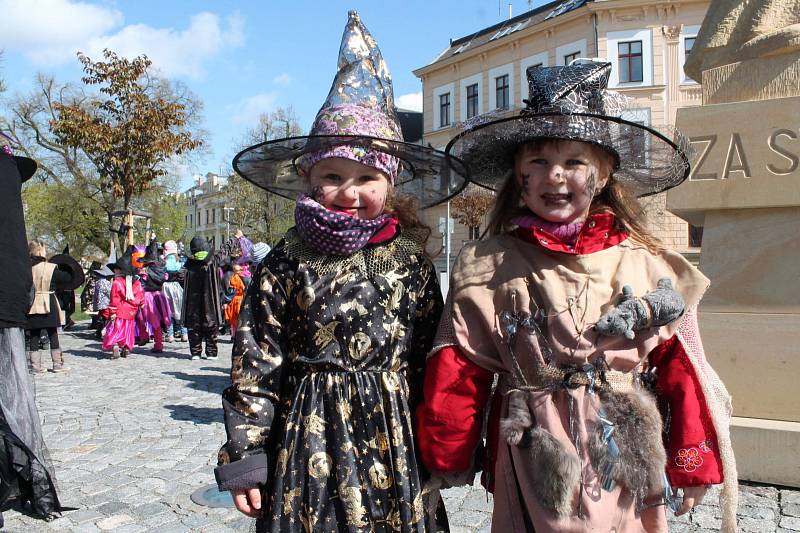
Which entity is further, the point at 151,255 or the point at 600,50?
the point at 600,50

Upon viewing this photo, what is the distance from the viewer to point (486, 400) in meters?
2.04

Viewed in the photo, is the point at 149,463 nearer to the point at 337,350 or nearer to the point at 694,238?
the point at 337,350

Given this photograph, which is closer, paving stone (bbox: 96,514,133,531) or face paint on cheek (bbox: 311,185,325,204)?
face paint on cheek (bbox: 311,185,325,204)

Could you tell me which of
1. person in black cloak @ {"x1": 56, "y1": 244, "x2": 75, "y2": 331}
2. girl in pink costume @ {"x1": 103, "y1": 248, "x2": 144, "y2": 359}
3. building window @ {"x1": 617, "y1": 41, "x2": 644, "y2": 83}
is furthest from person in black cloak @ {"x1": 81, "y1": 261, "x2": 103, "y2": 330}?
building window @ {"x1": 617, "y1": 41, "x2": 644, "y2": 83}

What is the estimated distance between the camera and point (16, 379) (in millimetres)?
3549

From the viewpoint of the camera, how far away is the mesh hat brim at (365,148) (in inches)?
80.8

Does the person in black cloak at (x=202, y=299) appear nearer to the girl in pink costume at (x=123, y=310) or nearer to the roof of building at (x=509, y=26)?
the girl in pink costume at (x=123, y=310)

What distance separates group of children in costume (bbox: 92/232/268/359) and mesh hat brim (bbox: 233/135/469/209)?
312 inches

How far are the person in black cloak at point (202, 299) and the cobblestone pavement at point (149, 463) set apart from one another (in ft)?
3.84

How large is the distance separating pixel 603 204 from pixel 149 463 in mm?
4069

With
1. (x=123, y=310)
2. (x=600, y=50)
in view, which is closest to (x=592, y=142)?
(x=123, y=310)

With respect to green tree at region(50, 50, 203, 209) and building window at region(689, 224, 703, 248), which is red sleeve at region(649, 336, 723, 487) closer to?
green tree at region(50, 50, 203, 209)

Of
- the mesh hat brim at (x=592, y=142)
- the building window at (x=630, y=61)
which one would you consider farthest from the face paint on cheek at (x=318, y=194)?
the building window at (x=630, y=61)

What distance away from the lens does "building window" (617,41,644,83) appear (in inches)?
1111
